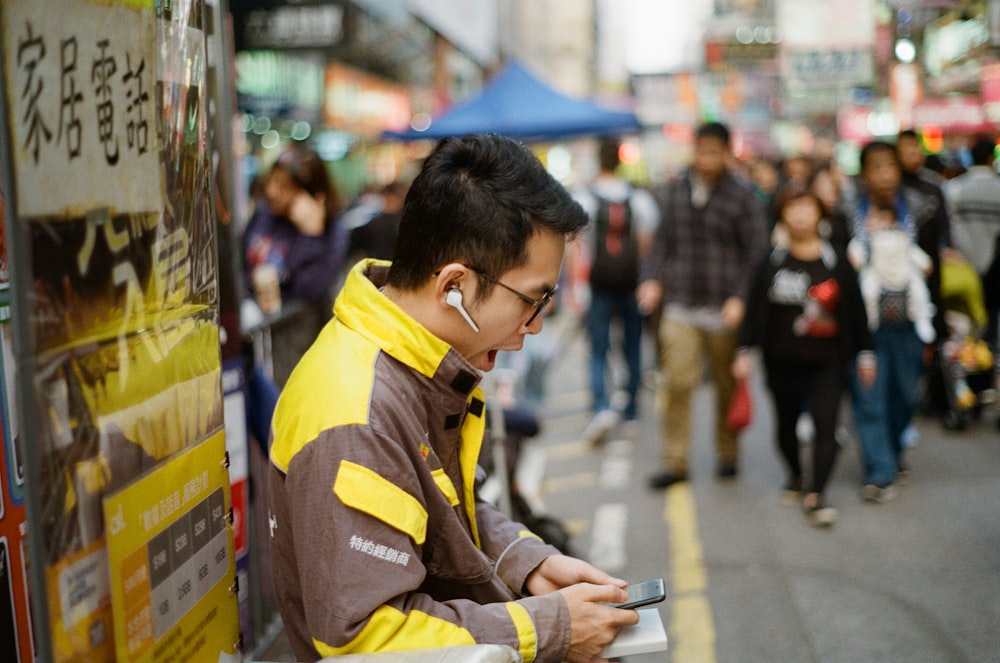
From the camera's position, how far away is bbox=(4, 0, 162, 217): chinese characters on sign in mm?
1421

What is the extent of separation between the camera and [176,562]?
1.93 metres

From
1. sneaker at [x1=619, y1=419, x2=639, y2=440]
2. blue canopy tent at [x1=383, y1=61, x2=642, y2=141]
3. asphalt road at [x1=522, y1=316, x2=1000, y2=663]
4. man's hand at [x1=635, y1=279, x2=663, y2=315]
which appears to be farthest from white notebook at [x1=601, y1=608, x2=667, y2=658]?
blue canopy tent at [x1=383, y1=61, x2=642, y2=141]

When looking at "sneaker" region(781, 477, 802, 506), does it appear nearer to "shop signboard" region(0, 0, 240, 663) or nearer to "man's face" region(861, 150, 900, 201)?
"man's face" region(861, 150, 900, 201)

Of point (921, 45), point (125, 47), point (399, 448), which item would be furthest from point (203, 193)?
point (921, 45)

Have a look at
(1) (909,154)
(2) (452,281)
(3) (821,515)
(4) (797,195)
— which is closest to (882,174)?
(4) (797,195)

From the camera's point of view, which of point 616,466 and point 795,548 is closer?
point 795,548

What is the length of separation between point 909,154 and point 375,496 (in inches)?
276

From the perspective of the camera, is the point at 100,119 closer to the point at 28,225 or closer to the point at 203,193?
the point at 28,225

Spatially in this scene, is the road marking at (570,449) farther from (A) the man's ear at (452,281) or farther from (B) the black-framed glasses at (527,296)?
(A) the man's ear at (452,281)

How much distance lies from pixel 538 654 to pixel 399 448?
0.50 m

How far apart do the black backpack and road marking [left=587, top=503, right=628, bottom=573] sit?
8.64 feet

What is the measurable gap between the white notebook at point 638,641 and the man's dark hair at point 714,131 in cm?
517

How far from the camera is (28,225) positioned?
1416mm

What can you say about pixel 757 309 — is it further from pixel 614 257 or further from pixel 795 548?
pixel 614 257
